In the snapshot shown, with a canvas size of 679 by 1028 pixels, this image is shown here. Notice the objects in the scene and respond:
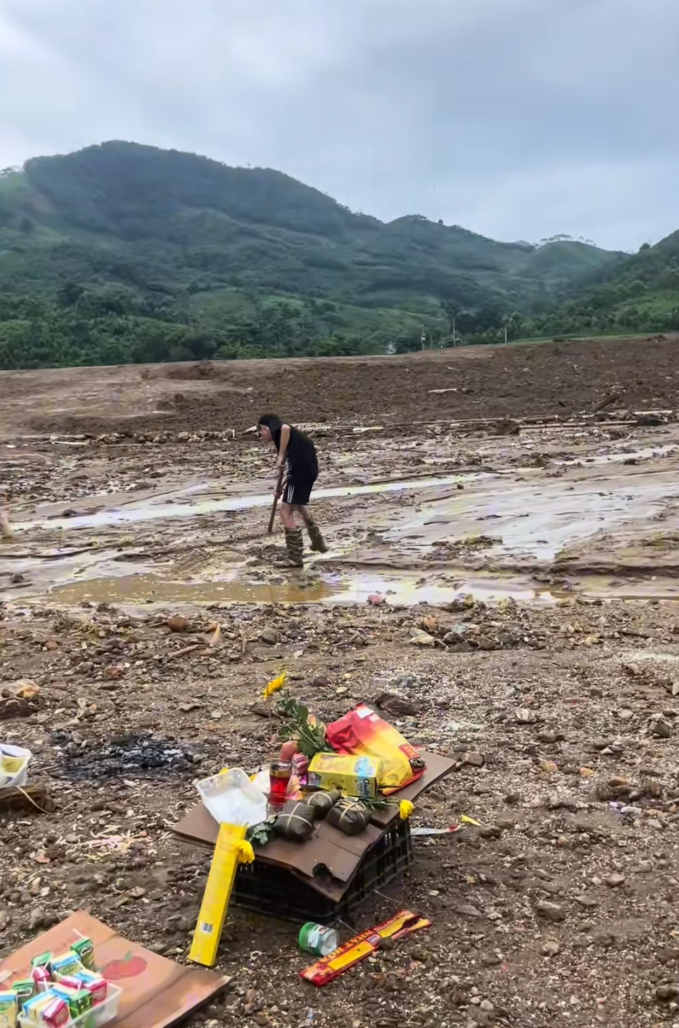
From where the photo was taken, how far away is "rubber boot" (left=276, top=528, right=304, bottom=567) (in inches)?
365

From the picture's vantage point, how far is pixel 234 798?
11.4ft

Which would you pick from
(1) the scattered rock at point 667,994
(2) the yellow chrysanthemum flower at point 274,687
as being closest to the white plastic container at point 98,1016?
(1) the scattered rock at point 667,994

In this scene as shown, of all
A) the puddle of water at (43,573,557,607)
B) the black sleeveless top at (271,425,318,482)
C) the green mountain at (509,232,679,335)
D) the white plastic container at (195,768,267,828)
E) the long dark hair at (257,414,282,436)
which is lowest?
the puddle of water at (43,573,557,607)

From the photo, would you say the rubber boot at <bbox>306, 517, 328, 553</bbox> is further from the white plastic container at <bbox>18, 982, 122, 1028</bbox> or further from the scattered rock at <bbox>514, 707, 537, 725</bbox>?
the white plastic container at <bbox>18, 982, 122, 1028</bbox>

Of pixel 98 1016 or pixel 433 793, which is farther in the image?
pixel 433 793

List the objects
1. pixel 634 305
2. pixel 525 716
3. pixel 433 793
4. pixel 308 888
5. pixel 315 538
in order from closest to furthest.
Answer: pixel 308 888, pixel 433 793, pixel 525 716, pixel 315 538, pixel 634 305

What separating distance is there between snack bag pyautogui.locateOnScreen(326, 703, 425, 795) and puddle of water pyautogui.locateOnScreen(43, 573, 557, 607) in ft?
13.3

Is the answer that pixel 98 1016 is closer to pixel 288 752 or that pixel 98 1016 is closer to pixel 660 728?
pixel 288 752

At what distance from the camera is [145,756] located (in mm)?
4773

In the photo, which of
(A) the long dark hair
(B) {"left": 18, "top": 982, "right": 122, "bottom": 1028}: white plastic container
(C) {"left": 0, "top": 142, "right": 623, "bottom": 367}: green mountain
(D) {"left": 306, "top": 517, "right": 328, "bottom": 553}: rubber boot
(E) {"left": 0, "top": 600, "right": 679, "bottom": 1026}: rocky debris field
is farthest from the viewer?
(C) {"left": 0, "top": 142, "right": 623, "bottom": 367}: green mountain

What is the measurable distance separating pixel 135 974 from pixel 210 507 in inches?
393

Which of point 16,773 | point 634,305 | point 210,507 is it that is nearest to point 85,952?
point 16,773

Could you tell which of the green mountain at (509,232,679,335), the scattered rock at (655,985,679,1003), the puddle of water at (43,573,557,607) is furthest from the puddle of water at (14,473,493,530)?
the green mountain at (509,232,679,335)

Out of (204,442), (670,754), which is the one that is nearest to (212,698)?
(670,754)
